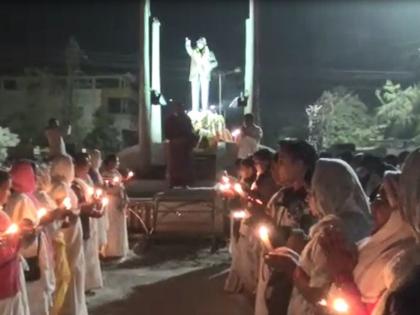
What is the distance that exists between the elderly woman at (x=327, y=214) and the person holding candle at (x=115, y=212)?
306 inches

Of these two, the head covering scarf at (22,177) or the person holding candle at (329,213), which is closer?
the person holding candle at (329,213)

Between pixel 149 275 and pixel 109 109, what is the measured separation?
83.4 ft

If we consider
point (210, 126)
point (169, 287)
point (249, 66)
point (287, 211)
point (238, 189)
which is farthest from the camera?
point (210, 126)

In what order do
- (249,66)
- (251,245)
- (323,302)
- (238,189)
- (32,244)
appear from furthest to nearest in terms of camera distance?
(249,66) → (251,245) → (238,189) → (32,244) → (323,302)

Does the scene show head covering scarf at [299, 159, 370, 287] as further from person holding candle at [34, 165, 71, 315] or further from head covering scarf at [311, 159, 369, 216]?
person holding candle at [34, 165, 71, 315]

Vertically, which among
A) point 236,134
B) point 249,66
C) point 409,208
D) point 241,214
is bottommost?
point 241,214

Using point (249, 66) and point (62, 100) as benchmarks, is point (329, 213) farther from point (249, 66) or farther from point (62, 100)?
point (62, 100)

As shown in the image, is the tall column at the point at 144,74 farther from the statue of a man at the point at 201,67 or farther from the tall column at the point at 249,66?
the tall column at the point at 249,66

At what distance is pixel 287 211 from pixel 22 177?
2.18 m

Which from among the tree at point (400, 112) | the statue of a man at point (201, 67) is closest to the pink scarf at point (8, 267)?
the statue of a man at point (201, 67)

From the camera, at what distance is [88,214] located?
761 cm

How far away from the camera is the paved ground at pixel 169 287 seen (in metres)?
8.42

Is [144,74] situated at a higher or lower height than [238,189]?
higher

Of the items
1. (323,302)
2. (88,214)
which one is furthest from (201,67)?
(323,302)
